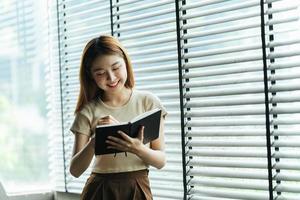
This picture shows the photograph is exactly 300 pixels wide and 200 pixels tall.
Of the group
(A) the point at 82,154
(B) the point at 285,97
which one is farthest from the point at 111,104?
(B) the point at 285,97

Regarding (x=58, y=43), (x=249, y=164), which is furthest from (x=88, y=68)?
(x=58, y=43)

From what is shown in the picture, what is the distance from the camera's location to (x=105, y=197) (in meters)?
2.32

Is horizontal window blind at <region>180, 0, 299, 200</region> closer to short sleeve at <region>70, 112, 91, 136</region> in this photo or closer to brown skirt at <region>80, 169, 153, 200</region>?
brown skirt at <region>80, 169, 153, 200</region>

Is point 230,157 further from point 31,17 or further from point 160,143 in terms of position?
point 31,17

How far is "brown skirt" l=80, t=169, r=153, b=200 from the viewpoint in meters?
2.33

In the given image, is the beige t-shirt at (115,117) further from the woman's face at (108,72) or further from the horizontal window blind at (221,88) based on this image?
the horizontal window blind at (221,88)

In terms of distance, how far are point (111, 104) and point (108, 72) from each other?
0.19m

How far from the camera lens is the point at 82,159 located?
233 centimetres

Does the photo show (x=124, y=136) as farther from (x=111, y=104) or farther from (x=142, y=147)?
(x=111, y=104)

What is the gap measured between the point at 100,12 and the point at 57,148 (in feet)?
3.68

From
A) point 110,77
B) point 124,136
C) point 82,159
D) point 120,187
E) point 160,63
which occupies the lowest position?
point 120,187

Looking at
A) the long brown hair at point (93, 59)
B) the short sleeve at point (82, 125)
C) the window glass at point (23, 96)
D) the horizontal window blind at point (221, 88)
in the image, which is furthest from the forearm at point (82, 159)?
the window glass at point (23, 96)

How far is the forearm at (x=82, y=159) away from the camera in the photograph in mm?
2303

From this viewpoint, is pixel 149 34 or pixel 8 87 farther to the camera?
pixel 8 87
